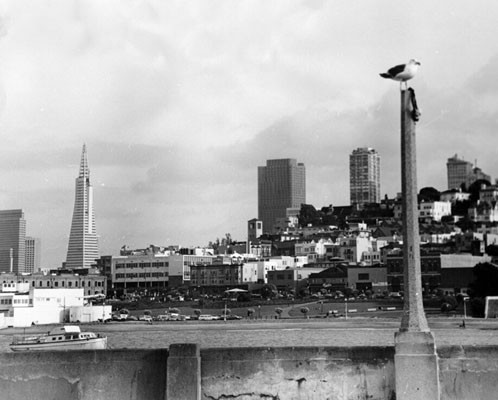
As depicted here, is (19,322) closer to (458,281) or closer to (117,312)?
(117,312)

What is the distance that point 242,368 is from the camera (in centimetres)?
1623

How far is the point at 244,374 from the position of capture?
53.2ft

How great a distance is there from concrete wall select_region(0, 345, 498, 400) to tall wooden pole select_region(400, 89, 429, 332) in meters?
1.05

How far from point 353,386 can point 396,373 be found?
92cm

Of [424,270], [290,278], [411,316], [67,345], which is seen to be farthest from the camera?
[290,278]

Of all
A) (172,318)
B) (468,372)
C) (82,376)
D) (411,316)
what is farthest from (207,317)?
(411,316)

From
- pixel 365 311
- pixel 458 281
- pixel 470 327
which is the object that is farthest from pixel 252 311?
pixel 470 327

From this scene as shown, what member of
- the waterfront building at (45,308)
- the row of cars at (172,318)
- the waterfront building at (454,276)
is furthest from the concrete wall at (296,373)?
the waterfront building at (454,276)

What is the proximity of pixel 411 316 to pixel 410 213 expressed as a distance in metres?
1.96

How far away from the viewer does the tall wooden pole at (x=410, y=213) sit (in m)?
16.2

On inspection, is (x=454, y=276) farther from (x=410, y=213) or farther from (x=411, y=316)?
(x=411, y=316)

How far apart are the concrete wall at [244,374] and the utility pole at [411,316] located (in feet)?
1.60

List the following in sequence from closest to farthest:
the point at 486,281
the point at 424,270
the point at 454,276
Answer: the point at 486,281, the point at 454,276, the point at 424,270

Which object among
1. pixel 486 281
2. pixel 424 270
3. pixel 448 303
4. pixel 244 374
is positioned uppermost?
pixel 424 270
